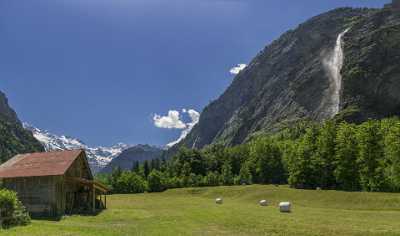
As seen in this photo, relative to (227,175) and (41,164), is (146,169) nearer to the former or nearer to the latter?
(227,175)

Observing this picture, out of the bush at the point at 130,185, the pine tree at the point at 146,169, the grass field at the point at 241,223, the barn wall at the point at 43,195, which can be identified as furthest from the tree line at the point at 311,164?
the barn wall at the point at 43,195

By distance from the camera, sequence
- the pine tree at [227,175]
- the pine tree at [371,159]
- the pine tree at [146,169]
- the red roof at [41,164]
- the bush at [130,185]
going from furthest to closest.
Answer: the pine tree at [146,169] < the pine tree at [227,175] < the bush at [130,185] < the pine tree at [371,159] < the red roof at [41,164]

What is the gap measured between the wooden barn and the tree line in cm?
4367

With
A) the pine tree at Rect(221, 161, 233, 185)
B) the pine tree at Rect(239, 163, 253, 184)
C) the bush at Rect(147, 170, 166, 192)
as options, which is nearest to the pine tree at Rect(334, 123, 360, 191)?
the pine tree at Rect(239, 163, 253, 184)

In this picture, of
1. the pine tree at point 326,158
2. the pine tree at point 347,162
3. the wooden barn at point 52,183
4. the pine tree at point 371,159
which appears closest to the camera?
the wooden barn at point 52,183

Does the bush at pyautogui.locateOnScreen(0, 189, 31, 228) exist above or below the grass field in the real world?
above

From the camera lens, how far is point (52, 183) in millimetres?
52688

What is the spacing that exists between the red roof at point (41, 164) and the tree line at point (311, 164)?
1816 inches

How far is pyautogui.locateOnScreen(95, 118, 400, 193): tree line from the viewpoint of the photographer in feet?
232

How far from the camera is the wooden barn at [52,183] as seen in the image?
52.4 metres

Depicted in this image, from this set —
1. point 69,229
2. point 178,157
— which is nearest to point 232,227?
point 69,229

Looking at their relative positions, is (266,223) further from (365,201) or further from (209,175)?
(209,175)

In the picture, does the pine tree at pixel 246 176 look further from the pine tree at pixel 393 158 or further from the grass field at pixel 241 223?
the grass field at pixel 241 223

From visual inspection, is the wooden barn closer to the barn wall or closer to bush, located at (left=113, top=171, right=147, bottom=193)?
the barn wall
